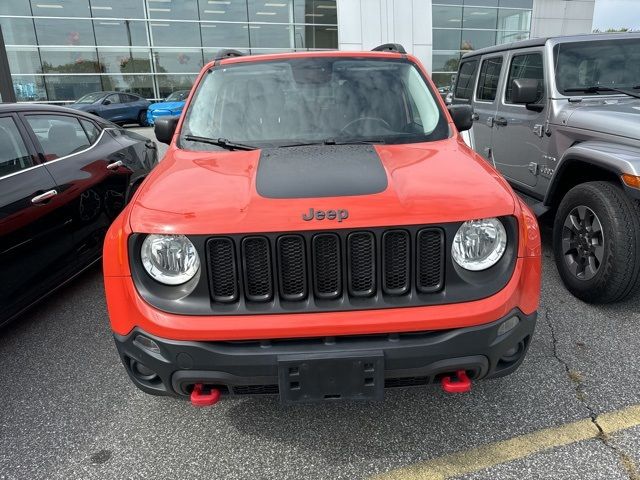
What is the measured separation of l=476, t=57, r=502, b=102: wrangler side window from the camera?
5.60 metres

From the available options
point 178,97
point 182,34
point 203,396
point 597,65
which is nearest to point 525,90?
point 597,65

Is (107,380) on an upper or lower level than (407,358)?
lower

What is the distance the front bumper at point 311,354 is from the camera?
6.40 feet

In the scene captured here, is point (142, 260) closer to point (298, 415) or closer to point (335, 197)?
point (335, 197)

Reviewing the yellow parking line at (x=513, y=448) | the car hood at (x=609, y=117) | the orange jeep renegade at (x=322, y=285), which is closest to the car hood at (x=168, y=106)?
the car hood at (x=609, y=117)

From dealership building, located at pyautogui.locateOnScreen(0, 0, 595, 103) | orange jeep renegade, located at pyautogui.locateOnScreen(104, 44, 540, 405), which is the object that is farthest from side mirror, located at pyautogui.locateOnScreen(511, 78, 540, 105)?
dealership building, located at pyautogui.locateOnScreen(0, 0, 595, 103)

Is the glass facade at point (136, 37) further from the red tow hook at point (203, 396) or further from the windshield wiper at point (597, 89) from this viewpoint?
the red tow hook at point (203, 396)

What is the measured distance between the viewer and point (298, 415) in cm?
260

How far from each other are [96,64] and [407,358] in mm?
22232

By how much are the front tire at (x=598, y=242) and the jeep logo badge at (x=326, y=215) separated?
2410mm

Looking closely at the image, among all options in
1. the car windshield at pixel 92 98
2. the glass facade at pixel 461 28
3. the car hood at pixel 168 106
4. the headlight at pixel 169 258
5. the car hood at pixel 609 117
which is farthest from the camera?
the glass facade at pixel 461 28

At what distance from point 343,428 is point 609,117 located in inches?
121

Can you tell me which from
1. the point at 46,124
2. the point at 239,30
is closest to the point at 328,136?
the point at 46,124

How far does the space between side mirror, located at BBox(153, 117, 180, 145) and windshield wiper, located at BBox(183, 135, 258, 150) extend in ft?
0.93
